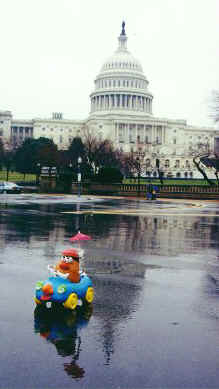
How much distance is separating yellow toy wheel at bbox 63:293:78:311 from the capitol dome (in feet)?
511

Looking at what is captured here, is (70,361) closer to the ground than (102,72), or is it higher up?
closer to the ground

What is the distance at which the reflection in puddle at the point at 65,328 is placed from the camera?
17.0ft

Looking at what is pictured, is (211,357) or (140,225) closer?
(211,357)

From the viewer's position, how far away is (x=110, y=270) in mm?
10320

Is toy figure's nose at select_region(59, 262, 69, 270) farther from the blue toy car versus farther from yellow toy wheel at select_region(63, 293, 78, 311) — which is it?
yellow toy wheel at select_region(63, 293, 78, 311)

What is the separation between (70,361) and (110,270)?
16.7ft

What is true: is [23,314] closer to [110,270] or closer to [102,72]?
[110,270]

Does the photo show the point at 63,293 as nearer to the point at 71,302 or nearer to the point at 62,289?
the point at 62,289

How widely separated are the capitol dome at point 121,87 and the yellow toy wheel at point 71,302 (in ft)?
511

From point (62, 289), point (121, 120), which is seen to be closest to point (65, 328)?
point (62, 289)

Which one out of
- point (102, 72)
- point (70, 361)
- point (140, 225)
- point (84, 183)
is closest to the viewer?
point (70, 361)

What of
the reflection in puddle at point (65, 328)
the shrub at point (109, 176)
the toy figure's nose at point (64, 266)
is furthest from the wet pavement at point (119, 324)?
the shrub at point (109, 176)

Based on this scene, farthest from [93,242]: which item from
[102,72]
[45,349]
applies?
[102,72]

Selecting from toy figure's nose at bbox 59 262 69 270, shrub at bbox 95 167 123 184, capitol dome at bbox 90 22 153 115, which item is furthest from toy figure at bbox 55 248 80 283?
capitol dome at bbox 90 22 153 115
